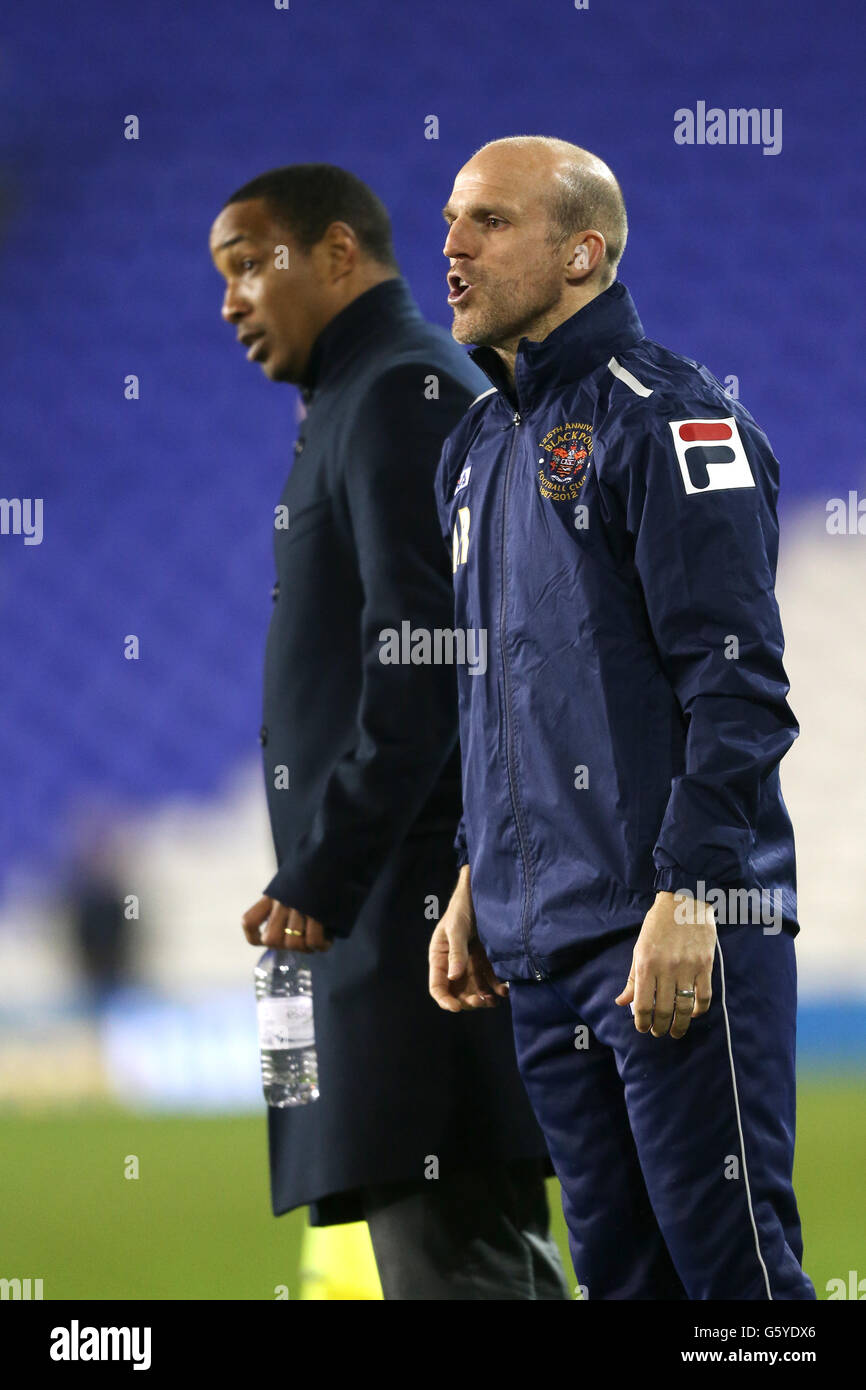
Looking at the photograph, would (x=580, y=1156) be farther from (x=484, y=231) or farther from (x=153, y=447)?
(x=153, y=447)

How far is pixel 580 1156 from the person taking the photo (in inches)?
50.8

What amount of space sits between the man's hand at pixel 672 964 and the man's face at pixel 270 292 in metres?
1.02

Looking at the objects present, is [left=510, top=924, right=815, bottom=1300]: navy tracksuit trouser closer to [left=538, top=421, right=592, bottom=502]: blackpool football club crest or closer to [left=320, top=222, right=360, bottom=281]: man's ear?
[left=538, top=421, right=592, bottom=502]: blackpool football club crest

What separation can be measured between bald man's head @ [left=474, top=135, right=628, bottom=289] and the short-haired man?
384 mm

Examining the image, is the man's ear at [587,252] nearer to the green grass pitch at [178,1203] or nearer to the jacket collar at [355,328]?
the jacket collar at [355,328]

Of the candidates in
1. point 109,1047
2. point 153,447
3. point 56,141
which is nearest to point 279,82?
Answer: point 56,141

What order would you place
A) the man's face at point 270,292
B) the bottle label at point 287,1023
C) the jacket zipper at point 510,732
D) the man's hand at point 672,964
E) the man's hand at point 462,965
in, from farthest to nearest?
the man's face at point 270,292 < the bottle label at point 287,1023 < the man's hand at point 462,965 < the jacket zipper at point 510,732 < the man's hand at point 672,964

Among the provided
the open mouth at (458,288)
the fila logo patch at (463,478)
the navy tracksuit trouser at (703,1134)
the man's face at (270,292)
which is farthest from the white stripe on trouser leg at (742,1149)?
the man's face at (270,292)

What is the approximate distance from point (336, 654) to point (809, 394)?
203 cm

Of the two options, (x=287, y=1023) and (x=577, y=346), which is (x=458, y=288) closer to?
(x=577, y=346)

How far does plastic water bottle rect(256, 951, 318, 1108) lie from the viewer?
174cm

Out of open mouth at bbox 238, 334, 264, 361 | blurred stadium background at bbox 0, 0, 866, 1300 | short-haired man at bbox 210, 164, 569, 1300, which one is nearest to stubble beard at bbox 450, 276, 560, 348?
short-haired man at bbox 210, 164, 569, 1300

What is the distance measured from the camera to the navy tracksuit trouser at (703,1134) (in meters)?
1.17

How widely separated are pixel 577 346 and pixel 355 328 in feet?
1.97
